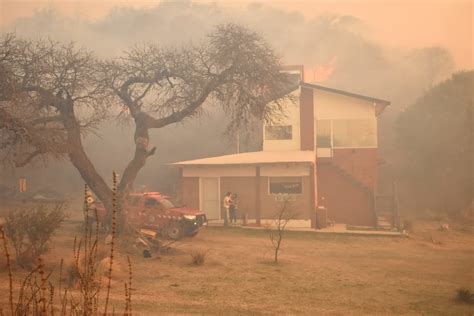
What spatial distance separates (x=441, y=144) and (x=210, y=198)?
20.2 metres

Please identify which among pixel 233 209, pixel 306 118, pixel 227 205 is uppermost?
pixel 306 118

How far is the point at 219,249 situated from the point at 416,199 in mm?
23708

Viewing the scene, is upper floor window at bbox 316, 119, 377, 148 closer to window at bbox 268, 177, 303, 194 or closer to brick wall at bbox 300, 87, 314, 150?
brick wall at bbox 300, 87, 314, 150

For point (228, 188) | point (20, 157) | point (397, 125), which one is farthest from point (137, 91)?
point (397, 125)

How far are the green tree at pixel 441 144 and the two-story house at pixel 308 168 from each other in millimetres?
7979

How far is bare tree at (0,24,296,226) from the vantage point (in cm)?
1368

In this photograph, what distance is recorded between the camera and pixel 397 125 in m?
38.8

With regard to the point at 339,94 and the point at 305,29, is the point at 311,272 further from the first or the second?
the point at 305,29

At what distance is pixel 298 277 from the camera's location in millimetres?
10242

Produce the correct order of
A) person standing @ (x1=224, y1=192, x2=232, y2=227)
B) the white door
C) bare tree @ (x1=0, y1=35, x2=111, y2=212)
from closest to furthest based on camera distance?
bare tree @ (x1=0, y1=35, x2=111, y2=212) → person standing @ (x1=224, y1=192, x2=232, y2=227) → the white door

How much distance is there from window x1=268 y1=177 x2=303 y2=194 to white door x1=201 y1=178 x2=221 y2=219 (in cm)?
300

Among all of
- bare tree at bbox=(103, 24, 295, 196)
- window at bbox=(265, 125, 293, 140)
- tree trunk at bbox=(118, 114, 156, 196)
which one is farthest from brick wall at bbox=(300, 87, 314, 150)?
tree trunk at bbox=(118, 114, 156, 196)

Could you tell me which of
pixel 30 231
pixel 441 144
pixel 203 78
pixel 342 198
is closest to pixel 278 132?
pixel 342 198

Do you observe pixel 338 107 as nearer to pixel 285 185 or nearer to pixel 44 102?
pixel 285 185
